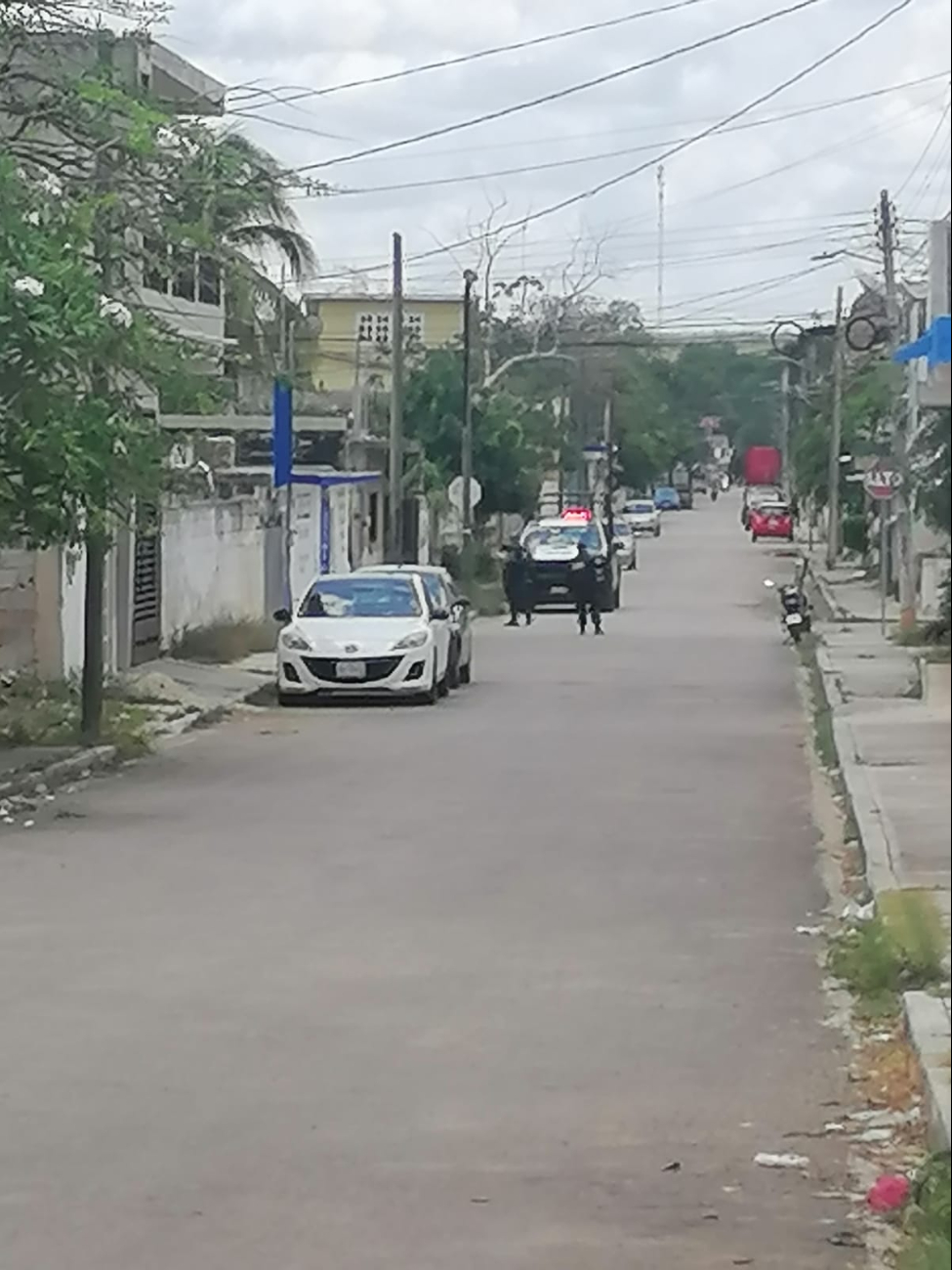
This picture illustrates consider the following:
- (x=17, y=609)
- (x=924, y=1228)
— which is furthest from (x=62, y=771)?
(x=924, y=1228)

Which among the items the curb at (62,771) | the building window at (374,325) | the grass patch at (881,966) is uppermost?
the building window at (374,325)

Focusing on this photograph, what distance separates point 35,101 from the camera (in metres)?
20.3

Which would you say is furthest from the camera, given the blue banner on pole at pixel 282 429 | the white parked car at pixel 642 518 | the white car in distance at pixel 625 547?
the white parked car at pixel 642 518

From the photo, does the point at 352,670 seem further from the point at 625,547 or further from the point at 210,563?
the point at 625,547

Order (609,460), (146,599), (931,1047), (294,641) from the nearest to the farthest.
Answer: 1. (931,1047)
2. (294,641)
3. (146,599)
4. (609,460)

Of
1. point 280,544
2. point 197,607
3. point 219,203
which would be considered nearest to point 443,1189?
point 219,203

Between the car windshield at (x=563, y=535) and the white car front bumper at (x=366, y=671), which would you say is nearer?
the white car front bumper at (x=366, y=671)

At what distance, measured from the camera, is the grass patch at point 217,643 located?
112 feet

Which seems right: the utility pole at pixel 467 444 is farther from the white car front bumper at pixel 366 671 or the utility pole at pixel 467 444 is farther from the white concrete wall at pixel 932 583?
the white concrete wall at pixel 932 583

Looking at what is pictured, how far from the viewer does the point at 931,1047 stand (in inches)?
258

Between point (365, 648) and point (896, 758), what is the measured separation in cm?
1569

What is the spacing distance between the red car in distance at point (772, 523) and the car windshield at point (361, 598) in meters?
65.4

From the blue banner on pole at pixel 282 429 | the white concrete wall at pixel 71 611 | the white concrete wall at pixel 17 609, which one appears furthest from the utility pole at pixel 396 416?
the white concrete wall at pixel 17 609

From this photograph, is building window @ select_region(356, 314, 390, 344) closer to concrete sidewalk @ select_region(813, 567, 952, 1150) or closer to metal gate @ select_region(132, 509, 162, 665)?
concrete sidewalk @ select_region(813, 567, 952, 1150)
